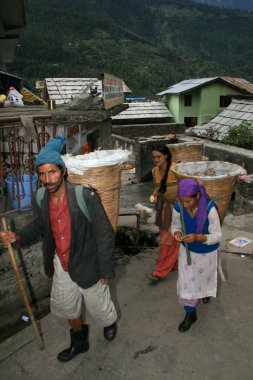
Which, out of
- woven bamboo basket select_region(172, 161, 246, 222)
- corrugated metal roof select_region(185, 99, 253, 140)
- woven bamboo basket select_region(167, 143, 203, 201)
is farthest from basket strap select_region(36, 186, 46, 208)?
corrugated metal roof select_region(185, 99, 253, 140)

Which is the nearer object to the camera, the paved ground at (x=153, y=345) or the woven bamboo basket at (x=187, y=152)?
the paved ground at (x=153, y=345)

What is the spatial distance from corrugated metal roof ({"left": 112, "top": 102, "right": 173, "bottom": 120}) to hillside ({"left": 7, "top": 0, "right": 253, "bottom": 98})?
23334mm

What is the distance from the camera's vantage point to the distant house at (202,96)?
28859 millimetres

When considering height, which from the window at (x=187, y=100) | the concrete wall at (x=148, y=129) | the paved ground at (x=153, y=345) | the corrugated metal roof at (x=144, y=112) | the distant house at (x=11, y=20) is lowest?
the paved ground at (x=153, y=345)

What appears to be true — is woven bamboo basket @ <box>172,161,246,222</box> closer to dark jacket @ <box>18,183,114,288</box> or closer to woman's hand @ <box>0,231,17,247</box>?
dark jacket @ <box>18,183,114,288</box>

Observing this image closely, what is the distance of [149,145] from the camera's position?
11.6m

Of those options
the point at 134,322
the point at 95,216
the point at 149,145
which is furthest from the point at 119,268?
the point at 149,145

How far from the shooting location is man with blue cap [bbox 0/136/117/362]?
262 cm

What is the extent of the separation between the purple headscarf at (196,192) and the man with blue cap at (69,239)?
727 mm

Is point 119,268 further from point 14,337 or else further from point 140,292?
point 14,337

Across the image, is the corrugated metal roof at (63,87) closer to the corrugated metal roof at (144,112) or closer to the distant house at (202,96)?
the corrugated metal roof at (144,112)

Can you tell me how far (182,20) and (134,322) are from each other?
11427cm

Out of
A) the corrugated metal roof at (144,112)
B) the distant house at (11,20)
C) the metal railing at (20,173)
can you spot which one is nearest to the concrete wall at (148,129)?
the corrugated metal roof at (144,112)

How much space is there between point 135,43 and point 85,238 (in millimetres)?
75866
